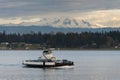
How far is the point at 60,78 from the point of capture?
8888 cm

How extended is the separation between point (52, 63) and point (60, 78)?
29.0 m

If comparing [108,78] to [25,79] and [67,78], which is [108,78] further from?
[25,79]

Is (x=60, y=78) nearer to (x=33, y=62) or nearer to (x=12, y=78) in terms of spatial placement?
(x=12, y=78)

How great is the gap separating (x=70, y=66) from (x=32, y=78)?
1212 inches

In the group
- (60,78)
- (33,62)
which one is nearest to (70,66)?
(33,62)

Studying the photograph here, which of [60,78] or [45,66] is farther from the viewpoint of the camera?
[45,66]

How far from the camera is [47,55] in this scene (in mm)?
120938

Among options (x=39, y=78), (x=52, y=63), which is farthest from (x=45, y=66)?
(x=39, y=78)

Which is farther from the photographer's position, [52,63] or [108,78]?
[52,63]

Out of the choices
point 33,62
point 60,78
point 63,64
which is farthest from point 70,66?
point 60,78

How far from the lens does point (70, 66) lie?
389 ft

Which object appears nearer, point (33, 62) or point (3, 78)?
point (3, 78)

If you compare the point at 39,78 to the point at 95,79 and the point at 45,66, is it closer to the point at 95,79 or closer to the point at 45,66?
the point at 95,79

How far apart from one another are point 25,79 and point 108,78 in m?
14.5
